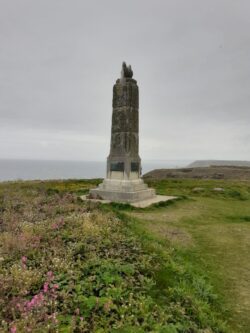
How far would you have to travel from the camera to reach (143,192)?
1909 centimetres

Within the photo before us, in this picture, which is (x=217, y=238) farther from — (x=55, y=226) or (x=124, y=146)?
(x=124, y=146)

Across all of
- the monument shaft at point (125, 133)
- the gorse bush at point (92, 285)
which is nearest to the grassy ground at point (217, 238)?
the gorse bush at point (92, 285)

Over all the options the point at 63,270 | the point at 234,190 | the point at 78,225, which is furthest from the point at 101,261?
the point at 234,190

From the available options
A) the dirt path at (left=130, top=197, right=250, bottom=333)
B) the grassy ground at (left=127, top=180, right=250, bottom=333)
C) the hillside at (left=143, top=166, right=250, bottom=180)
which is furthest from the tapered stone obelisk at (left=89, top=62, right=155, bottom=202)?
the hillside at (left=143, top=166, right=250, bottom=180)

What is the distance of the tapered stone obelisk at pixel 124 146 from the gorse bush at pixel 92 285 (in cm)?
989

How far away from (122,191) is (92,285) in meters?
13.0

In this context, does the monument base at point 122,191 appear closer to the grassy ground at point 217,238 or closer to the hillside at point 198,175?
the grassy ground at point 217,238

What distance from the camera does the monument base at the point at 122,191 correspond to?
18.3 metres

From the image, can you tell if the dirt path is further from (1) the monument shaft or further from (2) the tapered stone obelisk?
(1) the monument shaft

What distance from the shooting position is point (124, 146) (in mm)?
19312

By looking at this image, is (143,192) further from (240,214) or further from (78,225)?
(78,225)

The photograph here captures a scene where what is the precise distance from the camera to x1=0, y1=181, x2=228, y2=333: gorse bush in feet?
14.7

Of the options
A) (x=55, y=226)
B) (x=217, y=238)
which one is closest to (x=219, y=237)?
(x=217, y=238)

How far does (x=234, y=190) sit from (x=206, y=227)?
1298 centimetres
